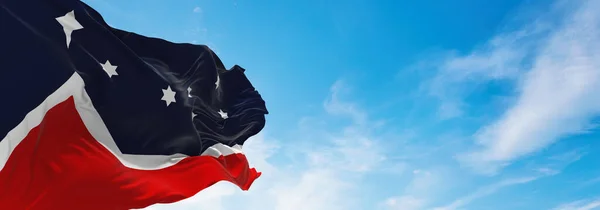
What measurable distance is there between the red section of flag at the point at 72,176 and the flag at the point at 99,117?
0.02m

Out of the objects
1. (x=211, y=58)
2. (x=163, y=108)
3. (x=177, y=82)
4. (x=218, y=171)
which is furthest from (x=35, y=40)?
(x=211, y=58)

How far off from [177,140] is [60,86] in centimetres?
276

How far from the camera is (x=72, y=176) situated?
738 centimetres

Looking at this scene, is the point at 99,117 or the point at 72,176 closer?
the point at 72,176

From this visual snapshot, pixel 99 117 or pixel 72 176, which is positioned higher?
pixel 99 117

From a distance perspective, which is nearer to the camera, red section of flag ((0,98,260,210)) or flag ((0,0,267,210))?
red section of flag ((0,98,260,210))

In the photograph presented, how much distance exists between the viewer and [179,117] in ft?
32.9

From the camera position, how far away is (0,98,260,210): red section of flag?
22.0 ft

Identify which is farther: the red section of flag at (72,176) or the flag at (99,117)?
the flag at (99,117)

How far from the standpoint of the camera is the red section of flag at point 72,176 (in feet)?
22.0

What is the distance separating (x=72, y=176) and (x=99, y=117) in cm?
135

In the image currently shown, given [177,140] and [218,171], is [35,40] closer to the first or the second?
[177,140]

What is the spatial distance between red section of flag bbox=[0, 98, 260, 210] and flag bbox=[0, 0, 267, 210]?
0.02 m

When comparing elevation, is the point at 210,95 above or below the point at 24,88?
above
